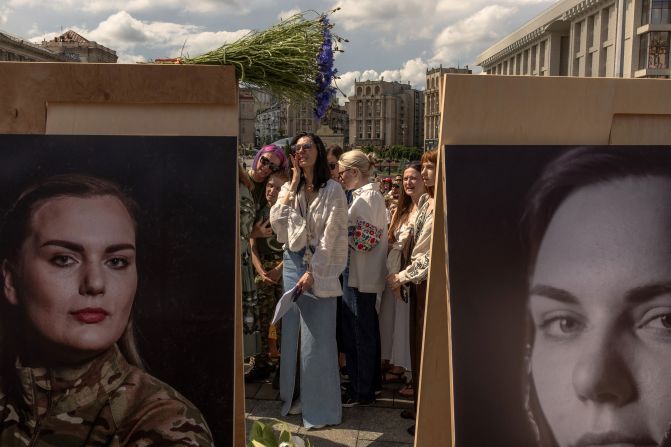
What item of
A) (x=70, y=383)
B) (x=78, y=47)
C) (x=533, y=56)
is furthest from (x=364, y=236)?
(x=78, y=47)

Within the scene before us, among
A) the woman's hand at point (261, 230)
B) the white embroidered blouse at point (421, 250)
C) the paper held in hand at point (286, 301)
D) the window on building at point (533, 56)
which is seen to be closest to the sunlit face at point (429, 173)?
the white embroidered blouse at point (421, 250)

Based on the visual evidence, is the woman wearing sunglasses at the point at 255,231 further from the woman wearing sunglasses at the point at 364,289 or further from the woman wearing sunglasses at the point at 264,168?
the woman wearing sunglasses at the point at 364,289

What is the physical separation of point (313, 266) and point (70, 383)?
172 centimetres

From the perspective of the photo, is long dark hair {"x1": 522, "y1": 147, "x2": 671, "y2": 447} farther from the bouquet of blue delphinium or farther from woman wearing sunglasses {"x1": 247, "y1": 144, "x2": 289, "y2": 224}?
woman wearing sunglasses {"x1": 247, "y1": 144, "x2": 289, "y2": 224}

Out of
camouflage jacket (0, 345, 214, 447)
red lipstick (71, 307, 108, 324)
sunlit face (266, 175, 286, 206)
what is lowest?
camouflage jacket (0, 345, 214, 447)

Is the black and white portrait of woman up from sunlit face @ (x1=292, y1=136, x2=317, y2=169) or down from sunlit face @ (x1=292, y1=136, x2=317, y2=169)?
down

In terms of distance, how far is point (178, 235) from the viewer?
209 cm

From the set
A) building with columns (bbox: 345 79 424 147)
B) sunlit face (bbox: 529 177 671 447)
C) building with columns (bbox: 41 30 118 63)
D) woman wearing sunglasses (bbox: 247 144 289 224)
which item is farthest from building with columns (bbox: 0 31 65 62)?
building with columns (bbox: 345 79 424 147)

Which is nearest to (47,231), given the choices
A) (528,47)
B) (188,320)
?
Answer: (188,320)

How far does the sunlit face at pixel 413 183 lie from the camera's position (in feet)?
13.5

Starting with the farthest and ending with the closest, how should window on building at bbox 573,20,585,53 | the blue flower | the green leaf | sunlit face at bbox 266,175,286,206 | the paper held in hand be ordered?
1. window on building at bbox 573,20,585,53
2. sunlit face at bbox 266,175,286,206
3. the paper held in hand
4. the green leaf
5. the blue flower

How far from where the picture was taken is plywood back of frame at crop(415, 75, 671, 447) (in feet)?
7.20

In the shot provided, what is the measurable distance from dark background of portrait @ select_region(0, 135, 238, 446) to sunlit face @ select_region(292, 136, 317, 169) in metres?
1.52

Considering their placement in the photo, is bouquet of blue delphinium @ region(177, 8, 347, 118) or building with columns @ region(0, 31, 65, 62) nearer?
bouquet of blue delphinium @ region(177, 8, 347, 118)
